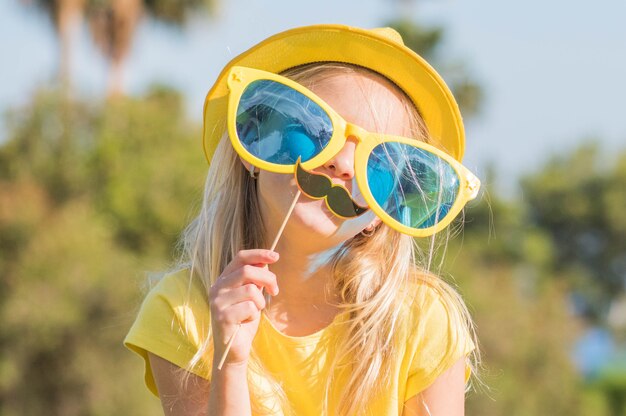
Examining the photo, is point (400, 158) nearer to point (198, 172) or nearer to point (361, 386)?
point (361, 386)

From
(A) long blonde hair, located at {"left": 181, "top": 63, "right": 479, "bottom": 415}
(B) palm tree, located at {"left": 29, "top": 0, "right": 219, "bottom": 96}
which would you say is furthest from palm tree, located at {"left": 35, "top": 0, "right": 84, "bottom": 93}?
(A) long blonde hair, located at {"left": 181, "top": 63, "right": 479, "bottom": 415}

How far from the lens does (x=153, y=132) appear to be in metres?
22.2

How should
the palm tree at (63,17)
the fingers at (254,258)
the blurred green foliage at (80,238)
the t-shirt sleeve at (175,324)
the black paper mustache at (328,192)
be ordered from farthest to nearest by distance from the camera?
the palm tree at (63,17) < the blurred green foliage at (80,238) < the t-shirt sleeve at (175,324) < the black paper mustache at (328,192) < the fingers at (254,258)

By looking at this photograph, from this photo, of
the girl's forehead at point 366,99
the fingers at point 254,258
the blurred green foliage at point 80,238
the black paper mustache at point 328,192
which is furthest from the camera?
the blurred green foliage at point 80,238

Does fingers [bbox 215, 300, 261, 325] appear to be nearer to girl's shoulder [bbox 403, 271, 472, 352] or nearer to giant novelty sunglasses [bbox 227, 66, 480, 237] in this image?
giant novelty sunglasses [bbox 227, 66, 480, 237]

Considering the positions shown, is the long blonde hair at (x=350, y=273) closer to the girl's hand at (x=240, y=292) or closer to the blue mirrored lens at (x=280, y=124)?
the blue mirrored lens at (x=280, y=124)

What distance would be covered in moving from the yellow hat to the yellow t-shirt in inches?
17.6

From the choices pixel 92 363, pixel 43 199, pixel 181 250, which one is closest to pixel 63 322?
pixel 92 363

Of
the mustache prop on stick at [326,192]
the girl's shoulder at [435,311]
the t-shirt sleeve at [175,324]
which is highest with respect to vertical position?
the mustache prop on stick at [326,192]

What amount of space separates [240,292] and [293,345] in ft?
1.54

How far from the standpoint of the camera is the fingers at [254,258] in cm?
249

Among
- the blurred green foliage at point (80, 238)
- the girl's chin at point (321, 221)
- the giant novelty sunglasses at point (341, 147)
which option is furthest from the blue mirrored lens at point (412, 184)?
the blurred green foliage at point (80, 238)

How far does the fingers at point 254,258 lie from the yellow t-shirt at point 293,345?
0.40 m

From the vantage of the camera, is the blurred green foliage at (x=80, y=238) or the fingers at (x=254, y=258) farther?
the blurred green foliage at (x=80, y=238)
